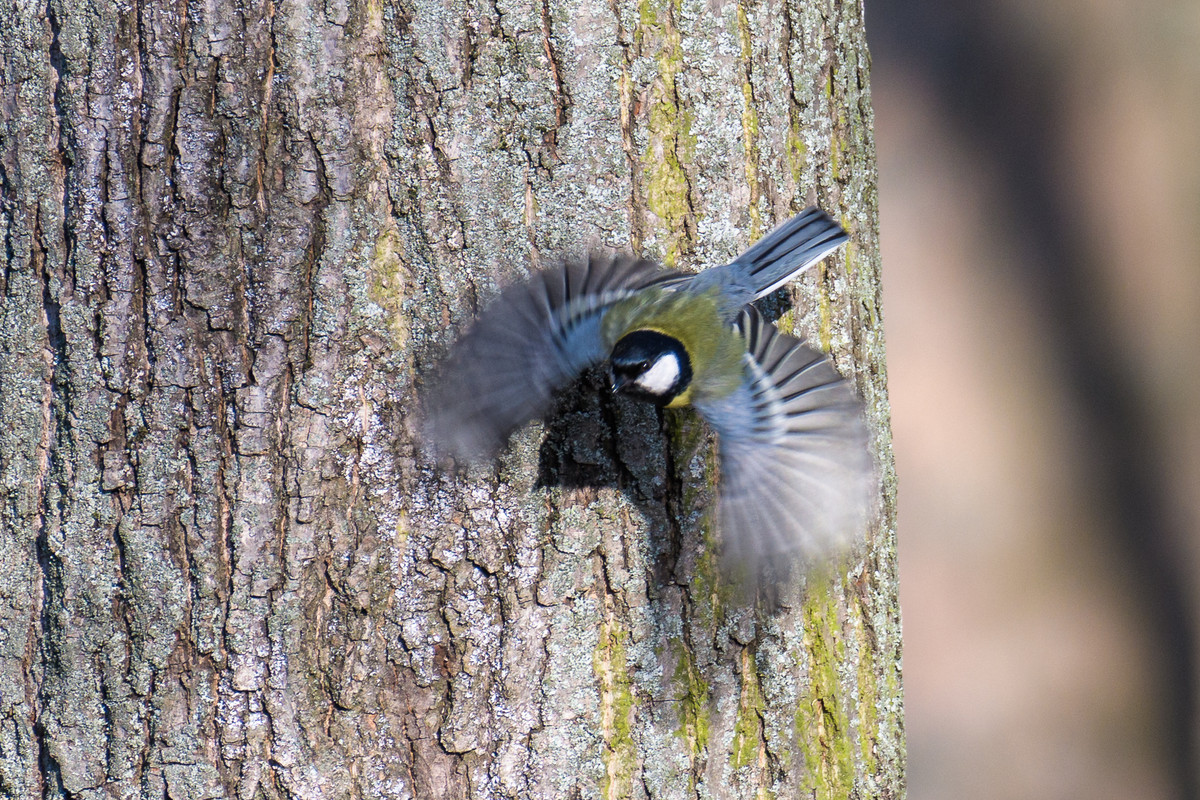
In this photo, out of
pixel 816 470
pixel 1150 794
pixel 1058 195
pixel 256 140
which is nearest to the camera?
pixel 256 140

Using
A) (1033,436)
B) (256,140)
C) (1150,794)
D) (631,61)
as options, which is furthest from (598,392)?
(1150,794)

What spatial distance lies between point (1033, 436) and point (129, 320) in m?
4.33

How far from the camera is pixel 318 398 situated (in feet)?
5.90

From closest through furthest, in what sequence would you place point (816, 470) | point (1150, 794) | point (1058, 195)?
point (816, 470), point (1058, 195), point (1150, 794)

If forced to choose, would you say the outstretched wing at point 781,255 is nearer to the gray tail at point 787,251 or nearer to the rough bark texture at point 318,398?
the gray tail at point 787,251

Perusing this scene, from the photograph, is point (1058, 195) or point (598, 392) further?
point (1058, 195)

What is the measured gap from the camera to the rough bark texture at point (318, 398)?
5.88 feet

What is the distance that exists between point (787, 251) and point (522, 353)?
1.89ft

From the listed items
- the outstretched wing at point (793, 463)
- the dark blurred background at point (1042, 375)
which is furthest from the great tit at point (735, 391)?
the dark blurred background at point (1042, 375)

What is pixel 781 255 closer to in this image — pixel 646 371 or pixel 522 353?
pixel 646 371

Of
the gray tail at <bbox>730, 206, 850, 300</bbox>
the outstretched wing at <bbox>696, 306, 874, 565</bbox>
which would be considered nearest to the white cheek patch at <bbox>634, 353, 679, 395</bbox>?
the outstretched wing at <bbox>696, 306, 874, 565</bbox>

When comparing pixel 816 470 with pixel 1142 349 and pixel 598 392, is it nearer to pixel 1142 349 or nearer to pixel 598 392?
pixel 598 392

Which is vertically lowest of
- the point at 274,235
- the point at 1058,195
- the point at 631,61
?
the point at 274,235

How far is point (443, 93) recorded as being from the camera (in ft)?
5.89
